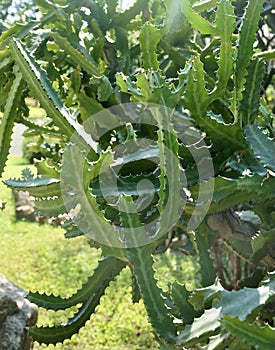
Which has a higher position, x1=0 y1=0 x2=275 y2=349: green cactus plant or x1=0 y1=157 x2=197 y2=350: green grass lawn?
x1=0 y1=0 x2=275 y2=349: green cactus plant

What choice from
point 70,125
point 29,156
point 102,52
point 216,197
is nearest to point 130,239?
point 216,197

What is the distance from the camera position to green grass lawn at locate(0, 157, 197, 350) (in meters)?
3.27

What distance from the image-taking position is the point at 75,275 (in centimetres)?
445

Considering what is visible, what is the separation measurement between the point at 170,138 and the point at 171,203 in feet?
0.38

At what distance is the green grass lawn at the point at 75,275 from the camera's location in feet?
10.7

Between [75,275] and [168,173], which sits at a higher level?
[168,173]

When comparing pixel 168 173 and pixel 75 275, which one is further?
pixel 75 275

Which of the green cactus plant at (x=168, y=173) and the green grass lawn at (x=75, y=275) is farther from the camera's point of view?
the green grass lawn at (x=75, y=275)

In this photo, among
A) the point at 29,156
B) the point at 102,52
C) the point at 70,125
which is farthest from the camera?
the point at 29,156

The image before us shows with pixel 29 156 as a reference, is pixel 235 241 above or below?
above

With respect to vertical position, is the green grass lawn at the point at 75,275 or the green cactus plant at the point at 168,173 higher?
the green cactus plant at the point at 168,173

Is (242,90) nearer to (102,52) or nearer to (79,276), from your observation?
(102,52)

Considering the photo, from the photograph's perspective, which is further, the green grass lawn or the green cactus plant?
the green grass lawn

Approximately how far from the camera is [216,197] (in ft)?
3.35
